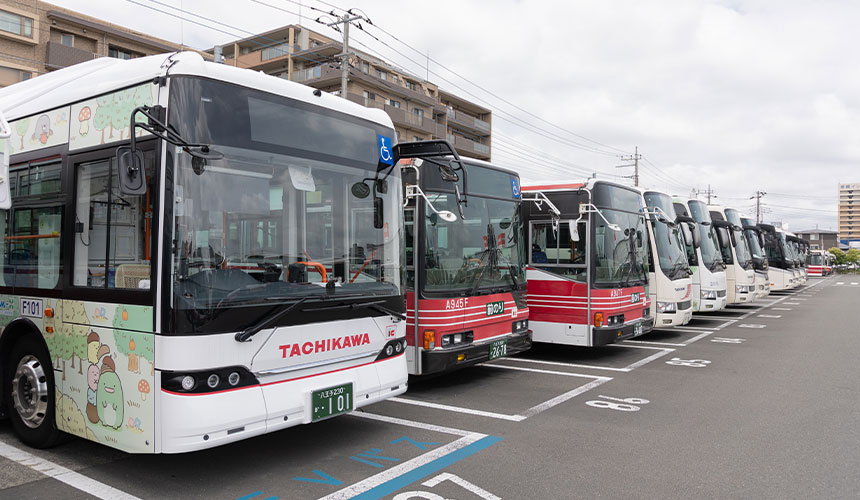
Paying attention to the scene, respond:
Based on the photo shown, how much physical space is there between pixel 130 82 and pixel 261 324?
6.76 feet

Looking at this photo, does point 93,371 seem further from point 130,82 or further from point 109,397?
point 130,82

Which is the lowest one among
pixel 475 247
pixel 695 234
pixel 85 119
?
pixel 475 247

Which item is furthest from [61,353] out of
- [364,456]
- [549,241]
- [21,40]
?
[21,40]

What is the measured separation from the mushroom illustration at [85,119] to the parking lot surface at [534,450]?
269 cm

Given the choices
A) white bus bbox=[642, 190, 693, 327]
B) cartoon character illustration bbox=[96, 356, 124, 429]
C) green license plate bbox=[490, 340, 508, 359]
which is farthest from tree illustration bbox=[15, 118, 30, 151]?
white bus bbox=[642, 190, 693, 327]

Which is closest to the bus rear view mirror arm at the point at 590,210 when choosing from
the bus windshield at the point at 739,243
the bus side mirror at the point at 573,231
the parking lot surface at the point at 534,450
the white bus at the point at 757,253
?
the bus side mirror at the point at 573,231

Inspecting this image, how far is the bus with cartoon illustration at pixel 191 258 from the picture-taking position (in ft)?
13.1

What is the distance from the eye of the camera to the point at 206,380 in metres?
3.98

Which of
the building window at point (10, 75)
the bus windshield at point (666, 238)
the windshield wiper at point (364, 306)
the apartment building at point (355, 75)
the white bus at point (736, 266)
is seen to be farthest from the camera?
the apartment building at point (355, 75)

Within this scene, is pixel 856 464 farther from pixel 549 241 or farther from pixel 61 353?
pixel 61 353

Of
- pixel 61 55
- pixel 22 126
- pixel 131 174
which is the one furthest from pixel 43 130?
pixel 61 55

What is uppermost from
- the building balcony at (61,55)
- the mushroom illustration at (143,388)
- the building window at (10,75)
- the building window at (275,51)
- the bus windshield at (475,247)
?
the building window at (275,51)

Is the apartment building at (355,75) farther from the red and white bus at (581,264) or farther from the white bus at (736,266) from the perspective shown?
the red and white bus at (581,264)

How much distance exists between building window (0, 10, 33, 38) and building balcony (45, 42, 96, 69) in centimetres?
114
